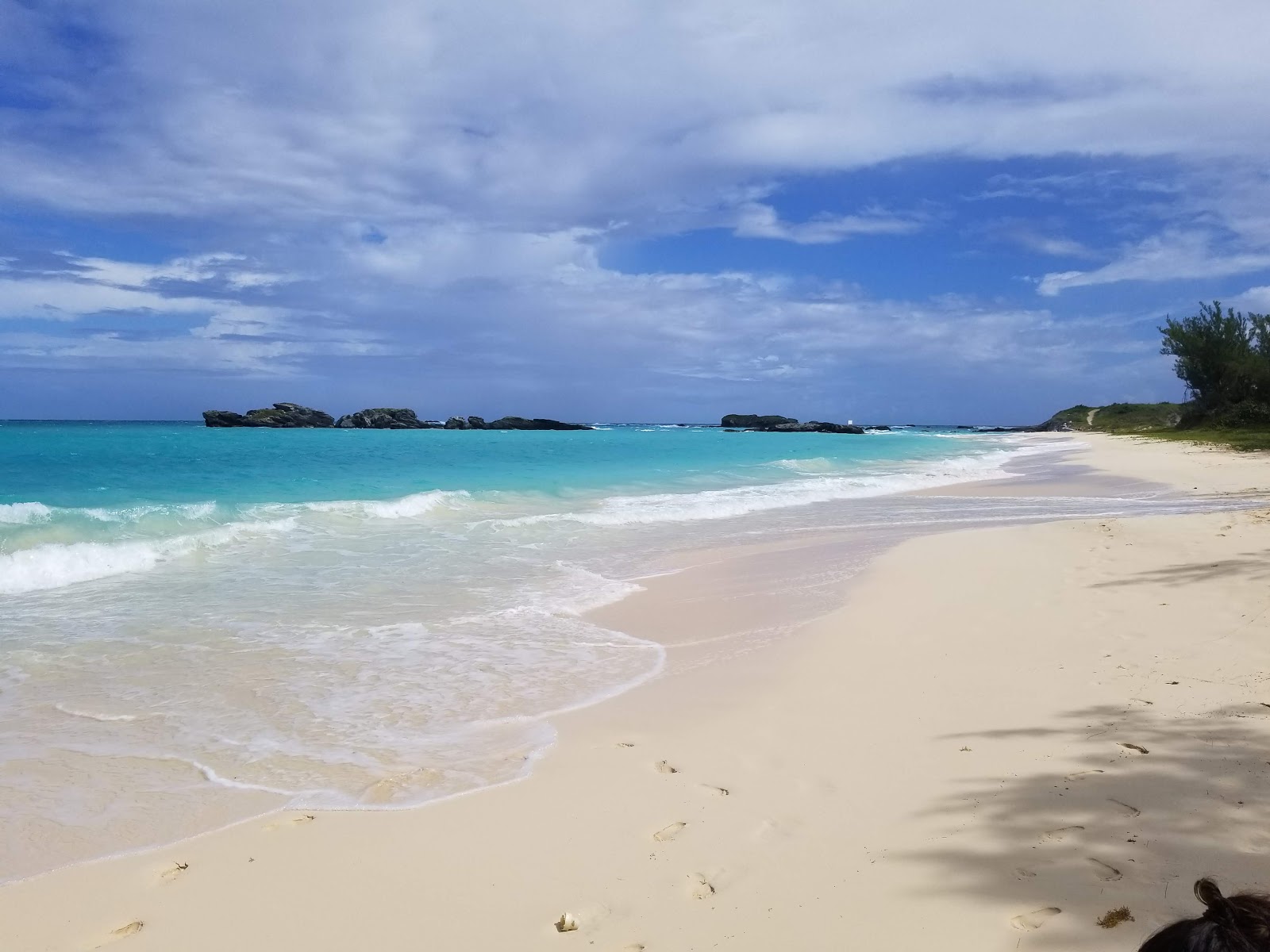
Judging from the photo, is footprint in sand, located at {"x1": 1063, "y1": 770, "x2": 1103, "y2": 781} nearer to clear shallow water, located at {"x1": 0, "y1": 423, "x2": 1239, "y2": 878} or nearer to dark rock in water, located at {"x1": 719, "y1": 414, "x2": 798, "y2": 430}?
clear shallow water, located at {"x1": 0, "y1": 423, "x2": 1239, "y2": 878}

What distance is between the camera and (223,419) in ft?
373

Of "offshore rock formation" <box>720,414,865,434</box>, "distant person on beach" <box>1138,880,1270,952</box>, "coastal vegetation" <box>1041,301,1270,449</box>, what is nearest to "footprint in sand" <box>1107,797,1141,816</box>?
"distant person on beach" <box>1138,880,1270,952</box>

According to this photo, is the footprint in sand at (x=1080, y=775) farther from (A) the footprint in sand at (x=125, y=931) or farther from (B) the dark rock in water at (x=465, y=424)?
(B) the dark rock in water at (x=465, y=424)

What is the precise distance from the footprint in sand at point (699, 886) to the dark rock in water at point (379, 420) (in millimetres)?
126994

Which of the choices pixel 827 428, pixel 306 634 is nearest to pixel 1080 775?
pixel 306 634

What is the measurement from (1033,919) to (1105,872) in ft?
1.63

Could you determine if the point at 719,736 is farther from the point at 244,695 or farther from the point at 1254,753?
the point at 244,695

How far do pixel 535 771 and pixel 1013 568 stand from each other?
26.5ft

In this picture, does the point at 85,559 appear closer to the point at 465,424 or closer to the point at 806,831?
the point at 806,831

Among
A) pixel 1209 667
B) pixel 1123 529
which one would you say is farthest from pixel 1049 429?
pixel 1209 667

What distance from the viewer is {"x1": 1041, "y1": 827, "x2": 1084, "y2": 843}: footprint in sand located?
147 inches

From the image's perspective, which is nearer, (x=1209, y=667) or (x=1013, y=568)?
(x=1209, y=667)

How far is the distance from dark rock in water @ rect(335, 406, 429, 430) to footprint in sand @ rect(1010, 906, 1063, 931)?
12783 centimetres

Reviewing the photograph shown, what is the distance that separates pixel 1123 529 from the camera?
42.5 ft
